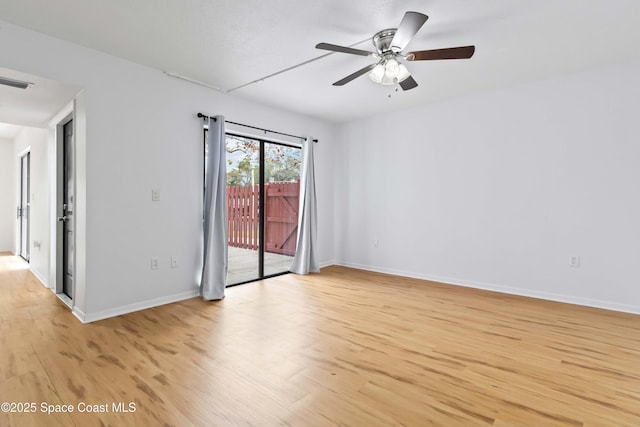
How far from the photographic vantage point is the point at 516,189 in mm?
3932

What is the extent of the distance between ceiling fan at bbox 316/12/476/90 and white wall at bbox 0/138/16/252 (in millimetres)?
7933

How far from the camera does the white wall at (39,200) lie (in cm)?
417

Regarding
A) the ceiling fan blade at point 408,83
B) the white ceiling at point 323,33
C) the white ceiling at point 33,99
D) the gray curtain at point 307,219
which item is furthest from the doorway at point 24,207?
the ceiling fan blade at point 408,83

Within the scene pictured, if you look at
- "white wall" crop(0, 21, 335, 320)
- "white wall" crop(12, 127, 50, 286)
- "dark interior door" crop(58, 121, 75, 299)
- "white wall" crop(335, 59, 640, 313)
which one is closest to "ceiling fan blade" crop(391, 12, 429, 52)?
"white wall" crop(335, 59, 640, 313)

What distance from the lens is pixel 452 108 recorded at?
A: 4395mm

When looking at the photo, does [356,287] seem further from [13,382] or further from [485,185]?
[13,382]

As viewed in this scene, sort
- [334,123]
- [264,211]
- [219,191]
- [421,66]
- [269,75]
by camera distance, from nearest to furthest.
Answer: [421,66]
[269,75]
[219,191]
[264,211]
[334,123]

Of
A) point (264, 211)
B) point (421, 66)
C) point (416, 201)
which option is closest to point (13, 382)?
point (264, 211)

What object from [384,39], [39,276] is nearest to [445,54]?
[384,39]

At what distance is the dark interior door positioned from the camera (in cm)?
363

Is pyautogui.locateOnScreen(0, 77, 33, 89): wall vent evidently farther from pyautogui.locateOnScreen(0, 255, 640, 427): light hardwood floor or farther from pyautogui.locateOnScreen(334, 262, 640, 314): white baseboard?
pyautogui.locateOnScreen(334, 262, 640, 314): white baseboard

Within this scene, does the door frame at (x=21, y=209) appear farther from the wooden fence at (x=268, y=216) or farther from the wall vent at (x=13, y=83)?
the wooden fence at (x=268, y=216)

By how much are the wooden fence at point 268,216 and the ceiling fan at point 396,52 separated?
2.49 m

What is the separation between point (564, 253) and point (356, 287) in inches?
97.3
